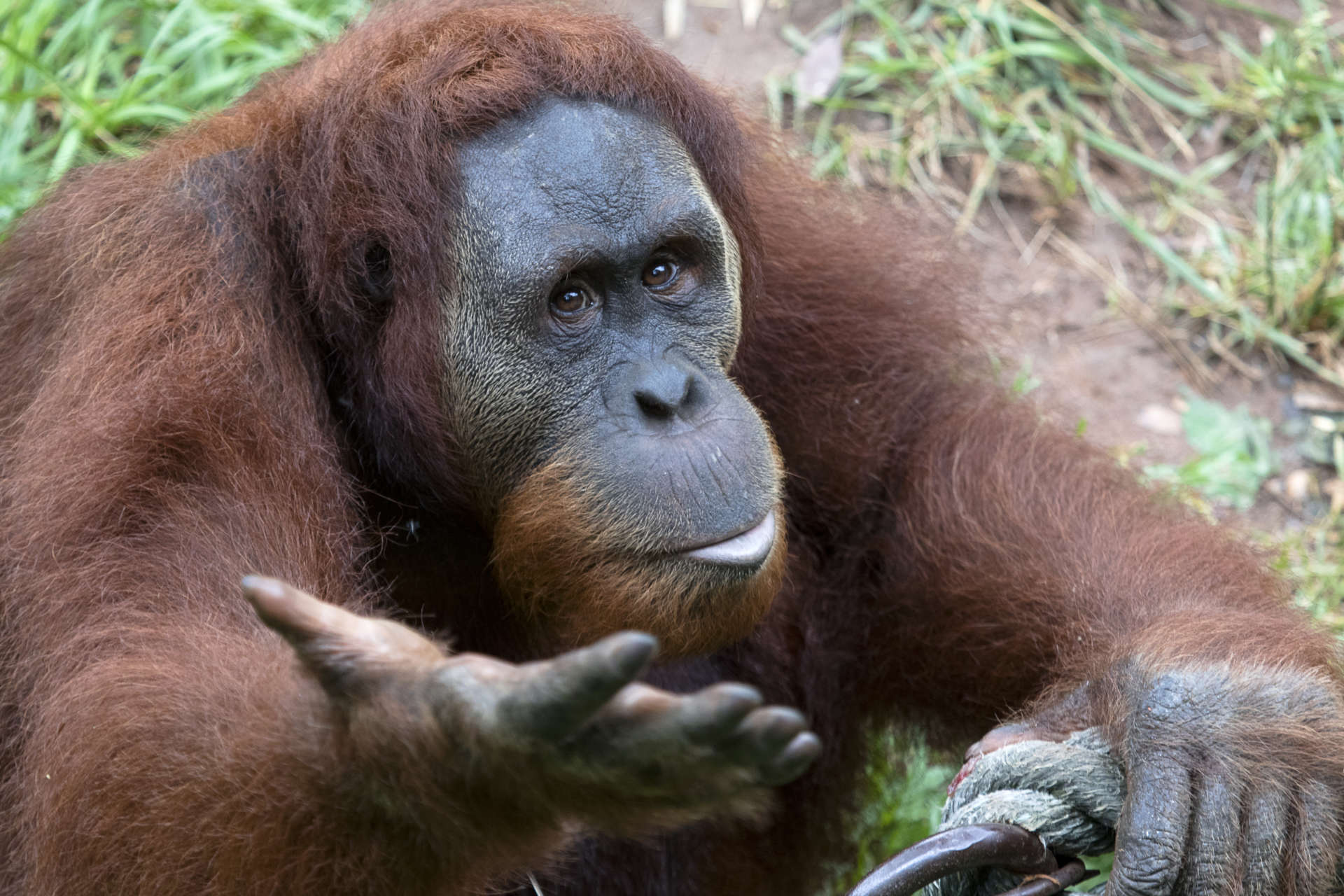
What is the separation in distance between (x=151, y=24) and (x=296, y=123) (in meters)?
2.43

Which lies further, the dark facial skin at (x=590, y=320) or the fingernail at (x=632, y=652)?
the dark facial skin at (x=590, y=320)

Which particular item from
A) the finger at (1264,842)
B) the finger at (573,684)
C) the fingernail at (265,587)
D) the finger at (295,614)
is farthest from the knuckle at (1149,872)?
the fingernail at (265,587)

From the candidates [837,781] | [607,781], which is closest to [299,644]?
[607,781]

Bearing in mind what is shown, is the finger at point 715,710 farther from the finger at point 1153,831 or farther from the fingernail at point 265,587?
the finger at point 1153,831

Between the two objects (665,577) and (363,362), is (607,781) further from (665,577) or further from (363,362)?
(363,362)

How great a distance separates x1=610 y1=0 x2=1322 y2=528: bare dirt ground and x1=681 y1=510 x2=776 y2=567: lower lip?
7.86 ft

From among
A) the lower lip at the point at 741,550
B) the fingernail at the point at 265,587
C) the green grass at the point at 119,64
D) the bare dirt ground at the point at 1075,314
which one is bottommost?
the bare dirt ground at the point at 1075,314

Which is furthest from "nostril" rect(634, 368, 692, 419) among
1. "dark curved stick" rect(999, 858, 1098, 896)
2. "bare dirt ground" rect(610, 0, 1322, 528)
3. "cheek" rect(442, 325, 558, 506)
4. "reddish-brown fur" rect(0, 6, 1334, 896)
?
"bare dirt ground" rect(610, 0, 1322, 528)

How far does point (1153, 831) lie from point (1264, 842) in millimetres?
210

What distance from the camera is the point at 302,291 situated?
289cm

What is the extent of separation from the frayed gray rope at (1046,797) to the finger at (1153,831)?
0.21 feet

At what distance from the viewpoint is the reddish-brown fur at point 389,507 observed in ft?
7.23

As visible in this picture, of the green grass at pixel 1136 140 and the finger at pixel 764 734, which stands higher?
the finger at pixel 764 734

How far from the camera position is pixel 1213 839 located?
104 inches
